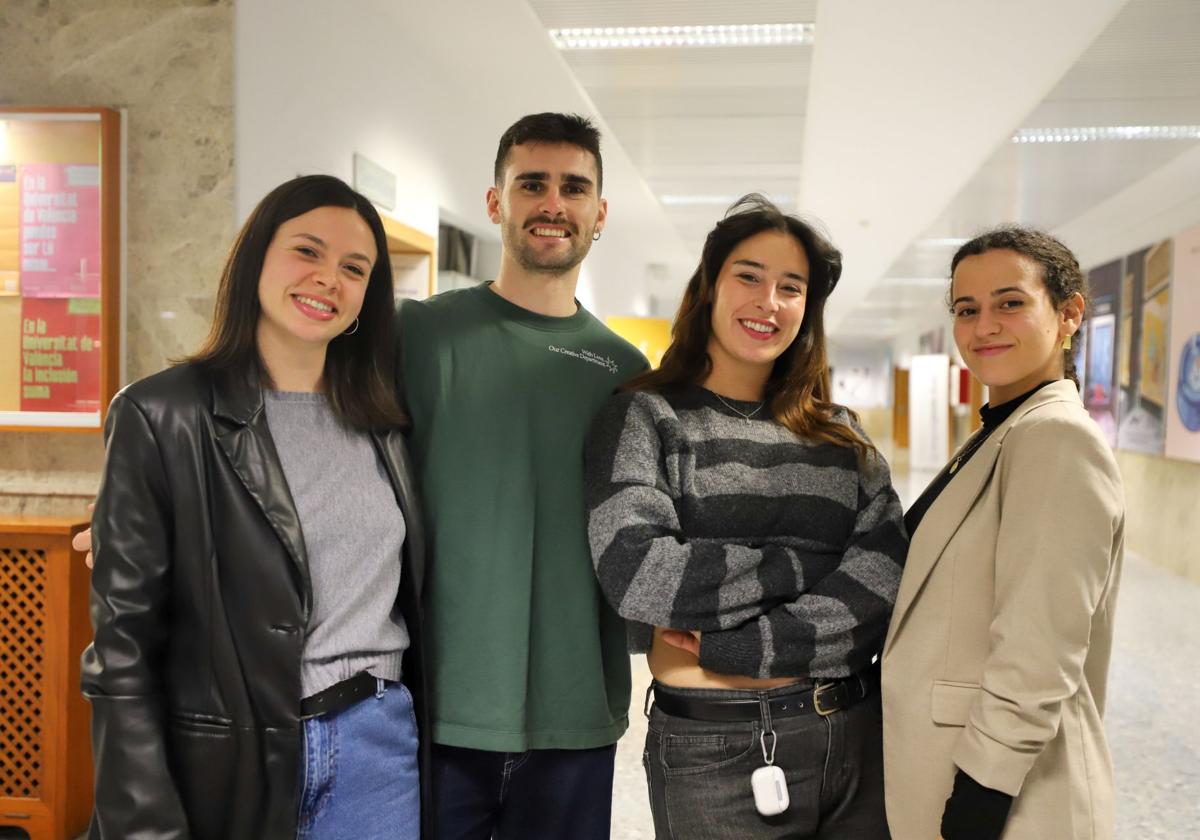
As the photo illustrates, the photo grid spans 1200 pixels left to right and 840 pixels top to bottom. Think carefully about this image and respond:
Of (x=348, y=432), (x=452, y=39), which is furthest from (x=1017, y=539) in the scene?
(x=452, y=39)

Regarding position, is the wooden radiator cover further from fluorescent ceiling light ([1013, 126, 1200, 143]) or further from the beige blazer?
fluorescent ceiling light ([1013, 126, 1200, 143])

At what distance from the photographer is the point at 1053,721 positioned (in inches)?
59.4

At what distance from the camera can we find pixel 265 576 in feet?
5.16

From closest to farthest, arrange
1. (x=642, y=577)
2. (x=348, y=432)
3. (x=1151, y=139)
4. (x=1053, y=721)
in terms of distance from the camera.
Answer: (x=1053, y=721) → (x=642, y=577) → (x=348, y=432) → (x=1151, y=139)

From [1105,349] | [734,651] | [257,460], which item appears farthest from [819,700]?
[1105,349]

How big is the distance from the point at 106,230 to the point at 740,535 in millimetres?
2706

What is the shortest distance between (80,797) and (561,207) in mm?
2639

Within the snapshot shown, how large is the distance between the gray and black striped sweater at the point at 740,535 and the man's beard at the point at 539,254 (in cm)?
42

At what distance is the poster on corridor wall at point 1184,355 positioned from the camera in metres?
8.05

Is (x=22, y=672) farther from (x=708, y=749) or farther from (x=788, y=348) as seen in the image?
(x=788, y=348)

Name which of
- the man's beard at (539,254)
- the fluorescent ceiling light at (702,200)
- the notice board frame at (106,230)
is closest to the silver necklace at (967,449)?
the man's beard at (539,254)

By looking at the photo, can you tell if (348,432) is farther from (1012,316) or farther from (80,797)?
(80,797)

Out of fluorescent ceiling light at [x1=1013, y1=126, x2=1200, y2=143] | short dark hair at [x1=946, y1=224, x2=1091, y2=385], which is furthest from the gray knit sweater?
fluorescent ceiling light at [x1=1013, y1=126, x2=1200, y2=143]

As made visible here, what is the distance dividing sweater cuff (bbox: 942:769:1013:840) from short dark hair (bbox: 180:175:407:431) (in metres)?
1.19
